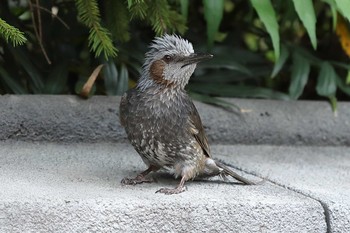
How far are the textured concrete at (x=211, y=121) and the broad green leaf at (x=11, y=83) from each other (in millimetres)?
158

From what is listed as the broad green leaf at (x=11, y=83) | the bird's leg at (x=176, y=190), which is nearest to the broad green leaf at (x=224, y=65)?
the broad green leaf at (x=11, y=83)

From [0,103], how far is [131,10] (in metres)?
0.90

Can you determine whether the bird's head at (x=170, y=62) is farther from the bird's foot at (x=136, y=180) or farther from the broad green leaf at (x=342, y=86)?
the broad green leaf at (x=342, y=86)

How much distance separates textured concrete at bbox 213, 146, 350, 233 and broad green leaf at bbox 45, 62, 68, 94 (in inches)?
39.3

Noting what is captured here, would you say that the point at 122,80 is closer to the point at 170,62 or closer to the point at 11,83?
the point at 11,83

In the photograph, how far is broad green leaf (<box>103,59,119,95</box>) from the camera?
4602 mm

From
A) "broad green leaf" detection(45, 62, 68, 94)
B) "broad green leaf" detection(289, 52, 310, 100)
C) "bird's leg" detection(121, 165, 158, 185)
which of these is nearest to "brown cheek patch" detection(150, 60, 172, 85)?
"bird's leg" detection(121, 165, 158, 185)

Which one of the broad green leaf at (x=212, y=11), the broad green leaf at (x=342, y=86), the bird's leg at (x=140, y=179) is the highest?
the broad green leaf at (x=212, y=11)

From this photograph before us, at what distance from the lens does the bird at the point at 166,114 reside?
3.44 meters

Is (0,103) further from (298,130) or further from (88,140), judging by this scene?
(298,130)

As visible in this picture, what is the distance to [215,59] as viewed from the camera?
16.4ft

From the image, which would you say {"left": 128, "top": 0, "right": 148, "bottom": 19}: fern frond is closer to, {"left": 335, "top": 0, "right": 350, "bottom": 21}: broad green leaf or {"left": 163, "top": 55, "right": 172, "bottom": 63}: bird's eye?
{"left": 163, "top": 55, "right": 172, "bottom": 63}: bird's eye

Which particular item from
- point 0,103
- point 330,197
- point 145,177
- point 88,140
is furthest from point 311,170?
point 0,103

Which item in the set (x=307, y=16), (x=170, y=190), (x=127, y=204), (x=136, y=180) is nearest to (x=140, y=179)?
(x=136, y=180)
